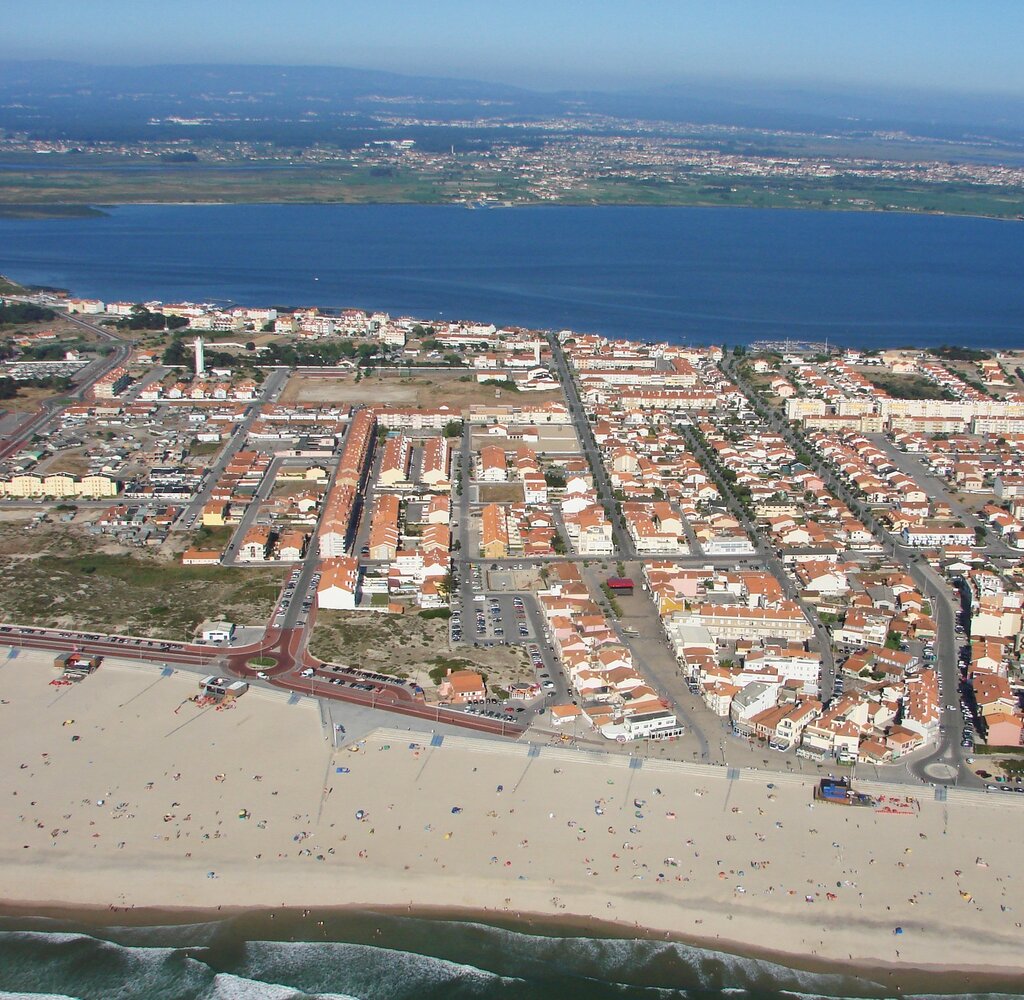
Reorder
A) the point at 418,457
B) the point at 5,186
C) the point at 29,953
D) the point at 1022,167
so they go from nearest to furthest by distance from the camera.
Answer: the point at 29,953 < the point at 418,457 < the point at 5,186 < the point at 1022,167

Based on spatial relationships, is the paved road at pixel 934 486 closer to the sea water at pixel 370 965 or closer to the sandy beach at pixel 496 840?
the sandy beach at pixel 496 840

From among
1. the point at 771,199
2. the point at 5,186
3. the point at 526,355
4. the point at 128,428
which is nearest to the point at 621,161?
the point at 771,199

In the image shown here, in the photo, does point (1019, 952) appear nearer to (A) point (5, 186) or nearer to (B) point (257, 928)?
(B) point (257, 928)

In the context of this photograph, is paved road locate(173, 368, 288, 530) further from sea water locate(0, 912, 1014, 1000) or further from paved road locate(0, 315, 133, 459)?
sea water locate(0, 912, 1014, 1000)

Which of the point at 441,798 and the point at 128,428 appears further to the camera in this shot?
the point at 128,428

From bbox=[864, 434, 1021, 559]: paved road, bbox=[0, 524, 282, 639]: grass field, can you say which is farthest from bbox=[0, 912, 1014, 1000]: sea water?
bbox=[864, 434, 1021, 559]: paved road

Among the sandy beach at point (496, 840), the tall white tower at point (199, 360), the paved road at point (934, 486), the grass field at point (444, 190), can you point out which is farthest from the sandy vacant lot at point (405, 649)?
the grass field at point (444, 190)
